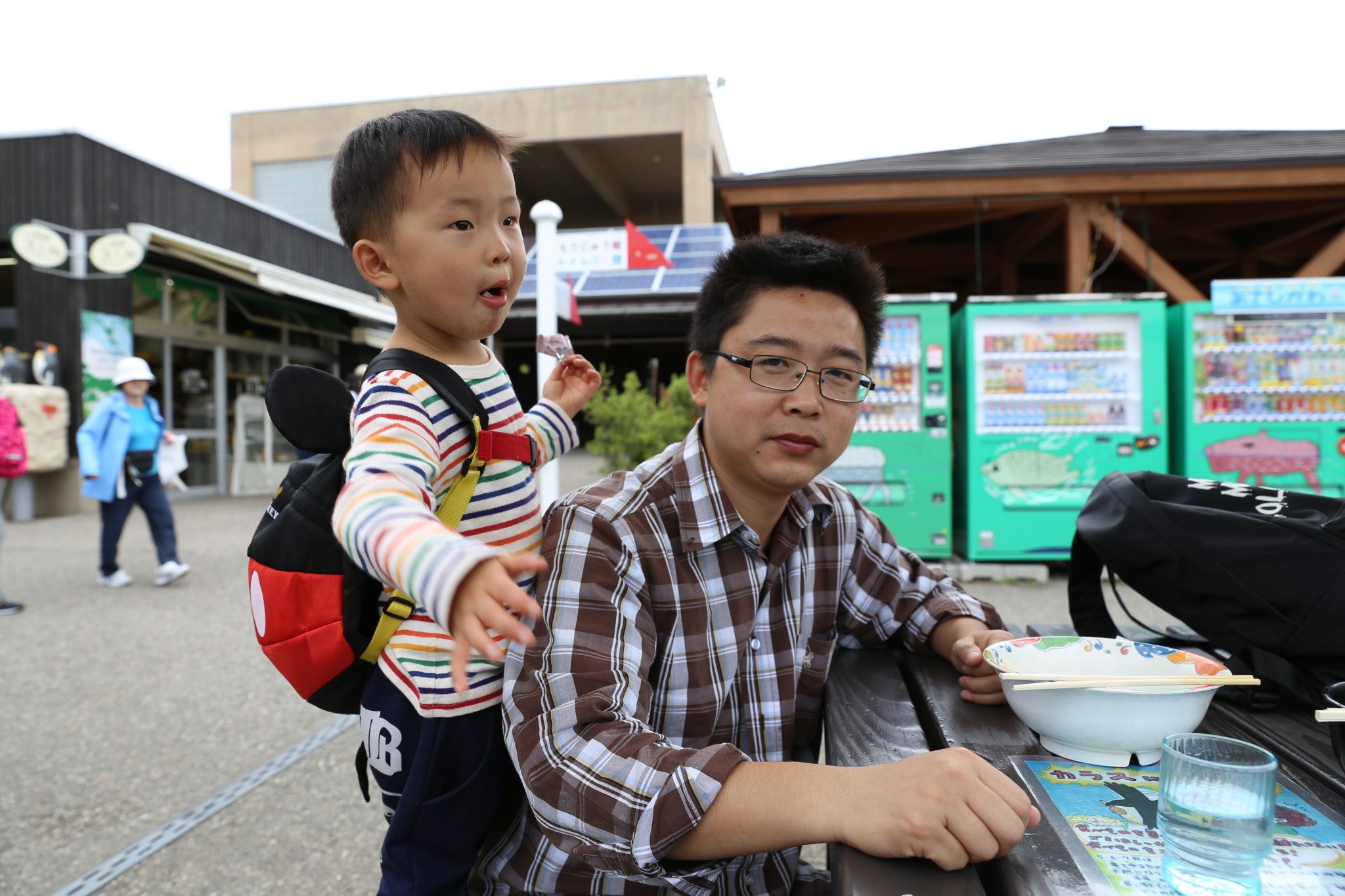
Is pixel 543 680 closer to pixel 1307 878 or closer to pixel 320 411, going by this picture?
pixel 320 411

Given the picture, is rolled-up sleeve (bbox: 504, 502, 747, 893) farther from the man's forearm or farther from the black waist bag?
the black waist bag

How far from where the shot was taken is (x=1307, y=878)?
89cm

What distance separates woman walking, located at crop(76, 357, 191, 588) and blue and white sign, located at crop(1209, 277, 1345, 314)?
8.23 meters

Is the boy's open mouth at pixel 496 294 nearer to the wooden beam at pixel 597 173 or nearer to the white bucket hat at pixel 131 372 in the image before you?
the white bucket hat at pixel 131 372

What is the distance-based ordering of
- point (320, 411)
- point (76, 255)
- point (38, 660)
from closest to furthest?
point (320, 411)
point (38, 660)
point (76, 255)

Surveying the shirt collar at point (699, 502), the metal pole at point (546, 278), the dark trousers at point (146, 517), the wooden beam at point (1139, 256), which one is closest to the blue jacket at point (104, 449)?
the dark trousers at point (146, 517)

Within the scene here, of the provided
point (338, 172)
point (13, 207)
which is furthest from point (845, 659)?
point (13, 207)

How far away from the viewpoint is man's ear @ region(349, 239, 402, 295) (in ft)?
4.12

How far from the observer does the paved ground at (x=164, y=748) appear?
2.41m

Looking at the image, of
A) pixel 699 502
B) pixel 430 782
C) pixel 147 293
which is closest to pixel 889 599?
pixel 699 502

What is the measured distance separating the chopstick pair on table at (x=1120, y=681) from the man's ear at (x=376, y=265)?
1.15 meters

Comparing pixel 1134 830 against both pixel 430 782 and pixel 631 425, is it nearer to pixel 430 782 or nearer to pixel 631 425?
pixel 430 782

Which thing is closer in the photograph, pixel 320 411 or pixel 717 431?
pixel 320 411

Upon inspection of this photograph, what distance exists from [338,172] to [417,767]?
986mm
